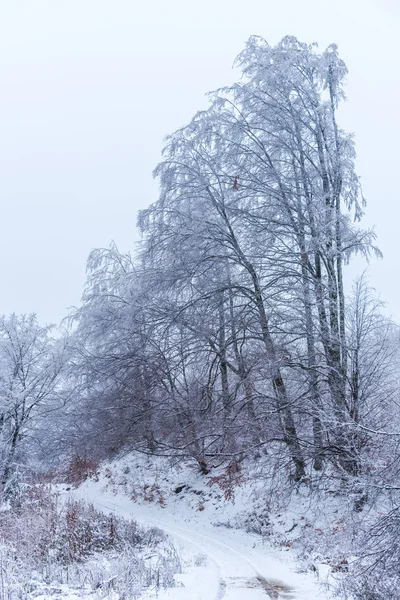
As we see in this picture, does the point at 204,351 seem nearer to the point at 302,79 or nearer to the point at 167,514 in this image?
the point at 167,514

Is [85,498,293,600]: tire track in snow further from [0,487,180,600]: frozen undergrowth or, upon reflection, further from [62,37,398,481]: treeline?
[62,37,398,481]: treeline

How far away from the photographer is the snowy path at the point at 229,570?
23.0 feet

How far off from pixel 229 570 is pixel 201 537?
13.1 ft

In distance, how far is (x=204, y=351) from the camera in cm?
1550

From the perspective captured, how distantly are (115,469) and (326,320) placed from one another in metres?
13.5

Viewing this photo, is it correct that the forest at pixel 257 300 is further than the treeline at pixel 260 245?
No

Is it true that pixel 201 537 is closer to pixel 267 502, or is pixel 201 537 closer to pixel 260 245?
pixel 267 502

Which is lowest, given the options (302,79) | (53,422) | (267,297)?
(53,422)

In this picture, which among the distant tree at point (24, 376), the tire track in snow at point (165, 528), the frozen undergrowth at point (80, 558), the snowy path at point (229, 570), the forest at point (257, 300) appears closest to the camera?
the frozen undergrowth at point (80, 558)

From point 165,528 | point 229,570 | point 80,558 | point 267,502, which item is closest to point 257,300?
point 267,502

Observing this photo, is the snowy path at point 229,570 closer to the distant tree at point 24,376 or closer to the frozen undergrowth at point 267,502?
the frozen undergrowth at point 267,502

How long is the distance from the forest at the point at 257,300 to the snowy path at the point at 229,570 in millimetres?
1889

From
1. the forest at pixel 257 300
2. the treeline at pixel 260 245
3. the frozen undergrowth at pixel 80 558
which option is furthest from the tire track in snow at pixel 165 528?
the treeline at pixel 260 245

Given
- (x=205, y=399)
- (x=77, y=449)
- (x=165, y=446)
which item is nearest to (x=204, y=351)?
(x=205, y=399)
